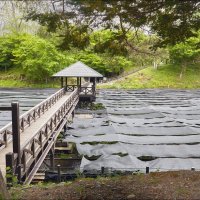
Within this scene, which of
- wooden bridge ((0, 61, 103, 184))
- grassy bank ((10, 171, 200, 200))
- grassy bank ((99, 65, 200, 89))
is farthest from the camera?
grassy bank ((99, 65, 200, 89))

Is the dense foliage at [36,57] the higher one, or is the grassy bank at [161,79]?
the dense foliage at [36,57]

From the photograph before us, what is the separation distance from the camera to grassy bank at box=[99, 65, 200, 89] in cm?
3894

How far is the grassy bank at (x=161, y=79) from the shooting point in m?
38.9

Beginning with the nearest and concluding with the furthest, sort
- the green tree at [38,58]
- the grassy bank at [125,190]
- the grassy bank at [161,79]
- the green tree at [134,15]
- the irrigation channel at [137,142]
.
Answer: the green tree at [134,15] → the grassy bank at [125,190] → the irrigation channel at [137,142] → the green tree at [38,58] → the grassy bank at [161,79]

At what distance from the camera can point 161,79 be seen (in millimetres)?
40188

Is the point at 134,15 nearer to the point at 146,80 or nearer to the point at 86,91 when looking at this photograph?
the point at 86,91

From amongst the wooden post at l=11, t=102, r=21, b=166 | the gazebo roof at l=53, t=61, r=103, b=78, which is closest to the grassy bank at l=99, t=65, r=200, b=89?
the gazebo roof at l=53, t=61, r=103, b=78

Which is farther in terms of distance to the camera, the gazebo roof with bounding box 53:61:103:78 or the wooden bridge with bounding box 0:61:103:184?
the gazebo roof with bounding box 53:61:103:78

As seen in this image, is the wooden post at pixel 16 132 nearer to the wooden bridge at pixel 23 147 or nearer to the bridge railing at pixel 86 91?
the wooden bridge at pixel 23 147

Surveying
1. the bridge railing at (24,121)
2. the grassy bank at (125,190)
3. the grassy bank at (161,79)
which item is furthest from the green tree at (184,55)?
the grassy bank at (125,190)

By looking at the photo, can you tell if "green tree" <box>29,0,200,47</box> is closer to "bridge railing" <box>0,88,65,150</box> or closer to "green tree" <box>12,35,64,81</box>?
"bridge railing" <box>0,88,65,150</box>

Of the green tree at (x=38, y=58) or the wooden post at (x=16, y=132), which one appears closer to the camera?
the wooden post at (x=16, y=132)

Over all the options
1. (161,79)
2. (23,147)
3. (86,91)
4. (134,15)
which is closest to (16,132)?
(23,147)

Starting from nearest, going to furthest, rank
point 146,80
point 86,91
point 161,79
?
1. point 86,91
2. point 161,79
3. point 146,80
